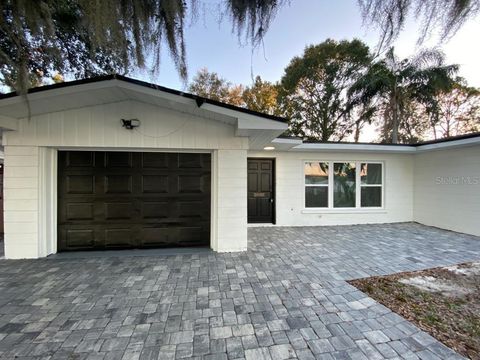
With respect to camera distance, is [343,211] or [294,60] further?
[294,60]

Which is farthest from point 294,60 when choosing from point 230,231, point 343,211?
point 230,231

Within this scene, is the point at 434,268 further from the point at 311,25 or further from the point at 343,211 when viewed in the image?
the point at 311,25

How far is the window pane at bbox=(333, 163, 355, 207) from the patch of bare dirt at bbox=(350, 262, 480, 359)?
3.44 metres

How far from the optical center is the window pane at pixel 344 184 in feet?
23.3

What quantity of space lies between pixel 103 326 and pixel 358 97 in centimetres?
1152

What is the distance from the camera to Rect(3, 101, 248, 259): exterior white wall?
12.9 ft

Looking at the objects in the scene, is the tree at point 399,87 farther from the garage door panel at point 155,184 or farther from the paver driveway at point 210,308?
the garage door panel at point 155,184

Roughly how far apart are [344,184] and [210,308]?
600cm

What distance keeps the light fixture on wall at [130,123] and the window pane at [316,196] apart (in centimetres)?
502

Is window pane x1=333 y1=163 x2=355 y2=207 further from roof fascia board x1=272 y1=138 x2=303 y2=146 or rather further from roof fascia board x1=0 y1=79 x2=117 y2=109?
roof fascia board x1=0 y1=79 x2=117 y2=109

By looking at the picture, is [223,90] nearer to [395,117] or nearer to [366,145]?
[395,117]

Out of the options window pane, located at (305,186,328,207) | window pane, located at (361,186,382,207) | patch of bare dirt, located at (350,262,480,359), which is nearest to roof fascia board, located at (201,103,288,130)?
patch of bare dirt, located at (350,262,480,359)

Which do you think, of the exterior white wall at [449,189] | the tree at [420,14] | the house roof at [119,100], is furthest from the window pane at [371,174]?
the tree at [420,14]

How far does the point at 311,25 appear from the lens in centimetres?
210
